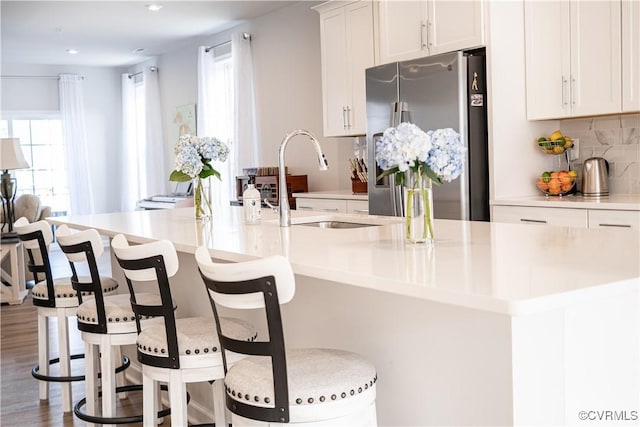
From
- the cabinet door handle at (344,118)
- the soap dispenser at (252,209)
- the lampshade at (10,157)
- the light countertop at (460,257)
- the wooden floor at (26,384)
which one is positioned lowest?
the wooden floor at (26,384)

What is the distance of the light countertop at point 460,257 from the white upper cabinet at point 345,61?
247 cm

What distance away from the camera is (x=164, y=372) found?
7.56 ft

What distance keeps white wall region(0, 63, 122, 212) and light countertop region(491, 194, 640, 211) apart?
26.8 ft

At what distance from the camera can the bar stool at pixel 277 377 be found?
1723 mm

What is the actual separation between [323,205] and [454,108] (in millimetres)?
1838

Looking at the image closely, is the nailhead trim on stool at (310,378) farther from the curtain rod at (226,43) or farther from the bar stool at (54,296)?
the curtain rod at (226,43)

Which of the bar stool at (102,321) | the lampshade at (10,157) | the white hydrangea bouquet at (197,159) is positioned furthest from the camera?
Result: the lampshade at (10,157)

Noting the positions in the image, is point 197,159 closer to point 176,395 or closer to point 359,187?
point 176,395

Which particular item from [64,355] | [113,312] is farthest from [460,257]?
[64,355]

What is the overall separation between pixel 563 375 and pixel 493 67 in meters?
2.81

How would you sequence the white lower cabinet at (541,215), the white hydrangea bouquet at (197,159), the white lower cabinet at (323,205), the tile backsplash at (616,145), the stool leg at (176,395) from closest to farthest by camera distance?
the stool leg at (176,395) < the white hydrangea bouquet at (197,159) < the white lower cabinet at (541,215) < the tile backsplash at (616,145) < the white lower cabinet at (323,205)

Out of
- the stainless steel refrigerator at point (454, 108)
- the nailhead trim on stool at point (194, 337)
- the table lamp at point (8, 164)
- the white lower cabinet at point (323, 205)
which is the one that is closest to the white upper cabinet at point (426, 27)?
the stainless steel refrigerator at point (454, 108)

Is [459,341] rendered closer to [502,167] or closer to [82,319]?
[82,319]

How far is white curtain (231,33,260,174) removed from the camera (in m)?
7.34
